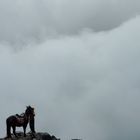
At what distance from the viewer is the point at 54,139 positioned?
8406cm

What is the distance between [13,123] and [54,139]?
18.2 ft

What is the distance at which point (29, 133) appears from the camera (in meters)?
83.8

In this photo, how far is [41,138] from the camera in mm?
82562

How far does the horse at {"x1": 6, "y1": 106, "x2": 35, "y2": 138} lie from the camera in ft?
268

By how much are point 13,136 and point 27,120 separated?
2.46 m

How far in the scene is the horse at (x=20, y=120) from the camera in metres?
81.8

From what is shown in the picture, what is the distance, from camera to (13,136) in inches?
3265

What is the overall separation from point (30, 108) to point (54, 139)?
→ 466 cm

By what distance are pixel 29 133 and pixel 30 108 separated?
2.99 meters

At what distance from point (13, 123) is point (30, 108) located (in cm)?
292

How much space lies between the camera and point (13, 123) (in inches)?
3221

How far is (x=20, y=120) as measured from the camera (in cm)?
8231

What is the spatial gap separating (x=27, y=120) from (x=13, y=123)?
6.53ft
